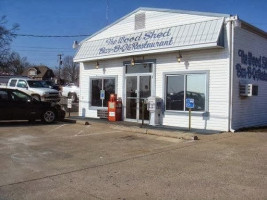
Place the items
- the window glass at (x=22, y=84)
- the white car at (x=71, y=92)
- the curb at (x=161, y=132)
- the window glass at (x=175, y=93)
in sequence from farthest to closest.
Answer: the white car at (x=71, y=92)
the window glass at (x=22, y=84)
the window glass at (x=175, y=93)
the curb at (x=161, y=132)

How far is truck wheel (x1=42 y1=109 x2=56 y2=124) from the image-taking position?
1552cm

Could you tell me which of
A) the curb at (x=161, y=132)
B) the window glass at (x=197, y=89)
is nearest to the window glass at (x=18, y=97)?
the curb at (x=161, y=132)

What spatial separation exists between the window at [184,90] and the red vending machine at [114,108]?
8.80 feet

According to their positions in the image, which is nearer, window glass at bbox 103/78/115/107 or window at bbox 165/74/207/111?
window at bbox 165/74/207/111

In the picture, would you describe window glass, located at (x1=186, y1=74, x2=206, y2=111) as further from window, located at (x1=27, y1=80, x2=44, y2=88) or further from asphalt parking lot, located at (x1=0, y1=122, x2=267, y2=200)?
window, located at (x1=27, y1=80, x2=44, y2=88)

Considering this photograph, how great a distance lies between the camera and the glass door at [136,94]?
15.0m

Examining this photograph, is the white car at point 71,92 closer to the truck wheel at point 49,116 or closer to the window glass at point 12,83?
the window glass at point 12,83

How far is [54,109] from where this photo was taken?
15922mm

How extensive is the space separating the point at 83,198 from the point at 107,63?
1207cm

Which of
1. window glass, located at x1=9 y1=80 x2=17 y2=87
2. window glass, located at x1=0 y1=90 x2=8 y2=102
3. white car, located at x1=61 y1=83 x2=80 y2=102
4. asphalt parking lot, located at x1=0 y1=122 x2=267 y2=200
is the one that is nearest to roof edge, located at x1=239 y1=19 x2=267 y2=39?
asphalt parking lot, located at x1=0 y1=122 x2=267 y2=200

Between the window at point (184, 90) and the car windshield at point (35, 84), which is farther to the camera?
the car windshield at point (35, 84)

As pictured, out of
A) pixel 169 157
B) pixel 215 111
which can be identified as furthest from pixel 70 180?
pixel 215 111

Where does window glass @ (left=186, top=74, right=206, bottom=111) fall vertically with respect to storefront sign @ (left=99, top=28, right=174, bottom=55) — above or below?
below

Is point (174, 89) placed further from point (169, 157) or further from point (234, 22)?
point (169, 157)
